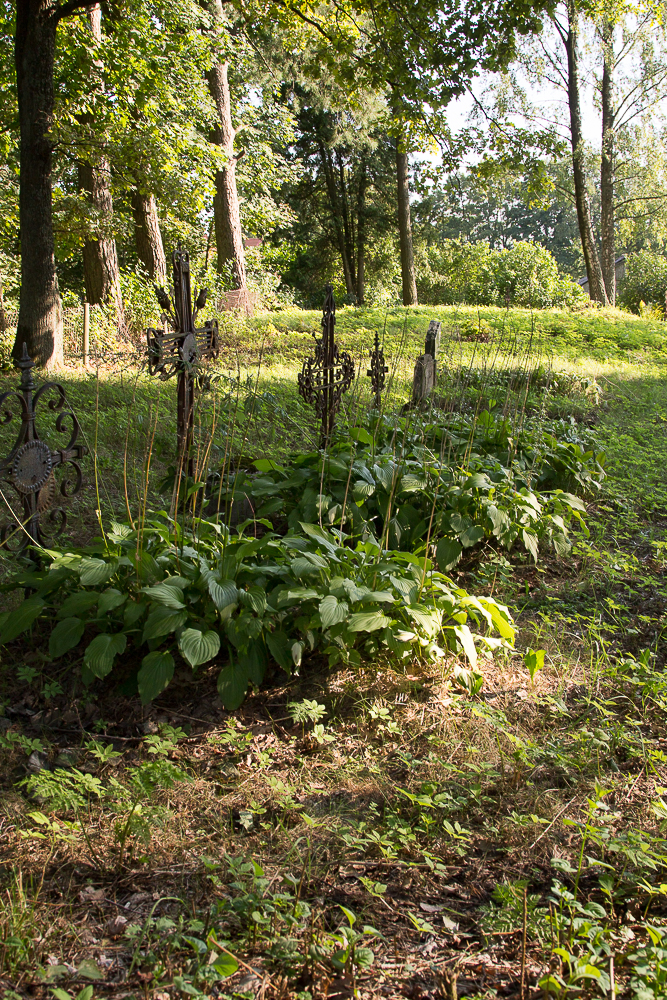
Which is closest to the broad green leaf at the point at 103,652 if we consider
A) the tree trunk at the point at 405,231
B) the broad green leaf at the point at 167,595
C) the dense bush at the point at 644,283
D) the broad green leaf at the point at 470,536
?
the broad green leaf at the point at 167,595

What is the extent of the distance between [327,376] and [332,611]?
9.56 feet

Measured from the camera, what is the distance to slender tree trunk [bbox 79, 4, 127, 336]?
10195mm

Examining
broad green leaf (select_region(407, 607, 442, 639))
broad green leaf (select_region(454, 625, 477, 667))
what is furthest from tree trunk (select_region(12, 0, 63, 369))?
broad green leaf (select_region(454, 625, 477, 667))

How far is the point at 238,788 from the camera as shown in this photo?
8.25ft

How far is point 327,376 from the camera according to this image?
5332 millimetres

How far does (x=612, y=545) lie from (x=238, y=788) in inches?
129

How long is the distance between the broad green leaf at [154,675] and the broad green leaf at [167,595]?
210 millimetres

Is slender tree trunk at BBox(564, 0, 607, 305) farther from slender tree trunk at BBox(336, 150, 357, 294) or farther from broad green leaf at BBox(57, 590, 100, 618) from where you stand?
broad green leaf at BBox(57, 590, 100, 618)

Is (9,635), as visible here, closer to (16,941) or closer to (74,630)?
(74,630)

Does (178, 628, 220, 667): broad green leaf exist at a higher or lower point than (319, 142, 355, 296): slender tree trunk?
lower

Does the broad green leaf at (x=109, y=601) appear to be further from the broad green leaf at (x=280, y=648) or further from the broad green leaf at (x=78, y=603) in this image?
the broad green leaf at (x=280, y=648)

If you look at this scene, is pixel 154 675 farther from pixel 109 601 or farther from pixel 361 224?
pixel 361 224

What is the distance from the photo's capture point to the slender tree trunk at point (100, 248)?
33.4 feet

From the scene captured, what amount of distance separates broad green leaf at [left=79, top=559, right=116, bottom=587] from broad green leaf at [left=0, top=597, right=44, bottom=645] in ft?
0.80
